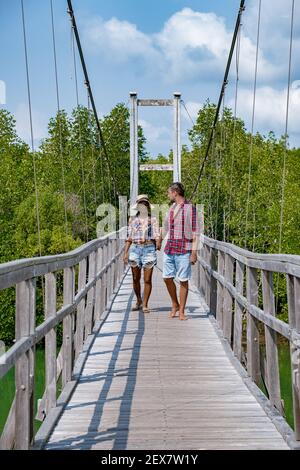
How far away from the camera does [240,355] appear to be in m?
5.56

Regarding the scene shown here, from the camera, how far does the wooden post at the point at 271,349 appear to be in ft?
13.2

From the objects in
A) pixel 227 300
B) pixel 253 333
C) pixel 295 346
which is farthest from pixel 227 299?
pixel 295 346

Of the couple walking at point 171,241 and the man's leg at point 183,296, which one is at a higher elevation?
the couple walking at point 171,241

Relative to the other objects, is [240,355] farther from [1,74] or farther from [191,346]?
[1,74]

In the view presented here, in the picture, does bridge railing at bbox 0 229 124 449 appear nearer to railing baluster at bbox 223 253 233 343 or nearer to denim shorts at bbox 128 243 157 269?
railing baluster at bbox 223 253 233 343

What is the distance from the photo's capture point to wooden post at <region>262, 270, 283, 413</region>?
404 cm

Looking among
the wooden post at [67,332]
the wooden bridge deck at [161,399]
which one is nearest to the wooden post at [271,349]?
the wooden bridge deck at [161,399]

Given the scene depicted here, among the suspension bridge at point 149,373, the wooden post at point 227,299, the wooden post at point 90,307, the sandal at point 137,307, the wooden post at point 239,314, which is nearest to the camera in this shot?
the suspension bridge at point 149,373

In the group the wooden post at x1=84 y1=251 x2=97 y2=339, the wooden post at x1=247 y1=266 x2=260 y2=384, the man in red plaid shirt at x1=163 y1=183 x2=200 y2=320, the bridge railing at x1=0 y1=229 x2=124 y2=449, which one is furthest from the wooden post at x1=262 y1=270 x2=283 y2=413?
the man in red plaid shirt at x1=163 y1=183 x2=200 y2=320

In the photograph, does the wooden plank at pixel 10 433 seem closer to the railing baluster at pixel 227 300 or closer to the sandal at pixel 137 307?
the railing baluster at pixel 227 300

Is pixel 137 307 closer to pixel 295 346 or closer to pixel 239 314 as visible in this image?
pixel 239 314

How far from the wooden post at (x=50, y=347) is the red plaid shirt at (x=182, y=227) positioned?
10.1ft

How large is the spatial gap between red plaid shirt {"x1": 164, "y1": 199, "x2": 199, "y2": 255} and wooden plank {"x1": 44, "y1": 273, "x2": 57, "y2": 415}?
311 centimetres

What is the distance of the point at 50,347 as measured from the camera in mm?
4043
